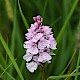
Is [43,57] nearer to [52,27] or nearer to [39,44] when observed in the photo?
[39,44]

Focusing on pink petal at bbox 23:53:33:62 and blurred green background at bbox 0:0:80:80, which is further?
blurred green background at bbox 0:0:80:80

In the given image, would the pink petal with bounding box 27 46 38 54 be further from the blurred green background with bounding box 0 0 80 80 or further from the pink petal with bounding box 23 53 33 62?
the blurred green background with bounding box 0 0 80 80

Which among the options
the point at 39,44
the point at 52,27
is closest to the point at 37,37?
the point at 39,44

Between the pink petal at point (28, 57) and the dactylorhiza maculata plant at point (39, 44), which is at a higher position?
the dactylorhiza maculata plant at point (39, 44)

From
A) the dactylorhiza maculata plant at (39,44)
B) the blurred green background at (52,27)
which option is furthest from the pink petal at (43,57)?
the blurred green background at (52,27)

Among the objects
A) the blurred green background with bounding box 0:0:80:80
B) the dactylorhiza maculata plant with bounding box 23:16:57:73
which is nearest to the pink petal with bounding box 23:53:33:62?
the dactylorhiza maculata plant with bounding box 23:16:57:73

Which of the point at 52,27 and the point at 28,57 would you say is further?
the point at 52,27

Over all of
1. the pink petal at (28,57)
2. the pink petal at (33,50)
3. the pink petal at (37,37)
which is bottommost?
the pink petal at (28,57)

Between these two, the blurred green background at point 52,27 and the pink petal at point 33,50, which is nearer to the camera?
the pink petal at point 33,50

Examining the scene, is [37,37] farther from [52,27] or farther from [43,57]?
[52,27]

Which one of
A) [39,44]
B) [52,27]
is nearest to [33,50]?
[39,44]

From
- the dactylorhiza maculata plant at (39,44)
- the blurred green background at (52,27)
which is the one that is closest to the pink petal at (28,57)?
the dactylorhiza maculata plant at (39,44)

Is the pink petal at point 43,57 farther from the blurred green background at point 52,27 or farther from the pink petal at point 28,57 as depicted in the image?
the blurred green background at point 52,27
